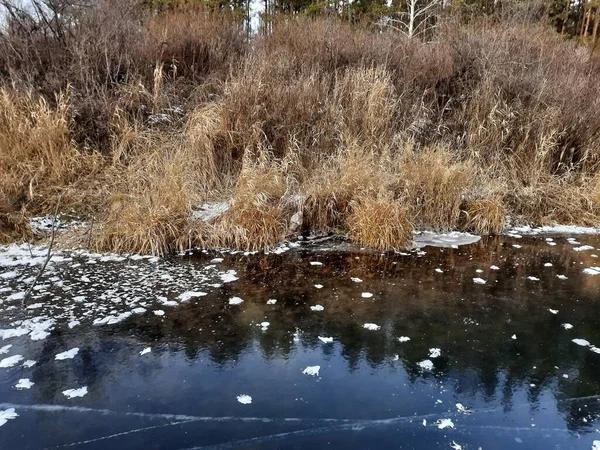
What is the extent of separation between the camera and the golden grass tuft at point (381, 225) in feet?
20.3

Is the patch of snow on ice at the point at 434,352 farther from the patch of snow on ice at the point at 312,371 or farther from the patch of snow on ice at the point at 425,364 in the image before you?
the patch of snow on ice at the point at 312,371

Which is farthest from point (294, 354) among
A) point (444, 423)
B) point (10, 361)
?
point (10, 361)

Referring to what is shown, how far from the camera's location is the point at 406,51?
10.5m

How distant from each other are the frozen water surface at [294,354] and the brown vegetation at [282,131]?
1.00m

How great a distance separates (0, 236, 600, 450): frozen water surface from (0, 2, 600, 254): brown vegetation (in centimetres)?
100

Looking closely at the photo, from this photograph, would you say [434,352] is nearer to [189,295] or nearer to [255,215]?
[189,295]

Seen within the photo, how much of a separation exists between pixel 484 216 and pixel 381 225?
181cm

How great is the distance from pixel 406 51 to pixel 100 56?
20.5 ft

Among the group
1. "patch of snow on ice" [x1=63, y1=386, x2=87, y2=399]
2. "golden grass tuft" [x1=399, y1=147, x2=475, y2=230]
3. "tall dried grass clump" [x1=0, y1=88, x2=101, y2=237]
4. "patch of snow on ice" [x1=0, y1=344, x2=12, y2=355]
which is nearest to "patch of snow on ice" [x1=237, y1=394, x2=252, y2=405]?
"patch of snow on ice" [x1=63, y1=386, x2=87, y2=399]

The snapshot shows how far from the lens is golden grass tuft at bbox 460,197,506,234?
6.95 m

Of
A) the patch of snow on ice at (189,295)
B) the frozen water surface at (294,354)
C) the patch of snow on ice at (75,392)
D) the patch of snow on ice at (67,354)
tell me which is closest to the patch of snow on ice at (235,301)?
the frozen water surface at (294,354)

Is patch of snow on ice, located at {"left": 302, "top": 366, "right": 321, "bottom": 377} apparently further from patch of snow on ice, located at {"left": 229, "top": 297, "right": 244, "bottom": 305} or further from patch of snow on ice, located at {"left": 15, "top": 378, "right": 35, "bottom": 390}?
patch of snow on ice, located at {"left": 15, "top": 378, "right": 35, "bottom": 390}

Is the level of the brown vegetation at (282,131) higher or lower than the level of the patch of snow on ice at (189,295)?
higher

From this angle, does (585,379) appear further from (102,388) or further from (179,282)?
(179,282)
